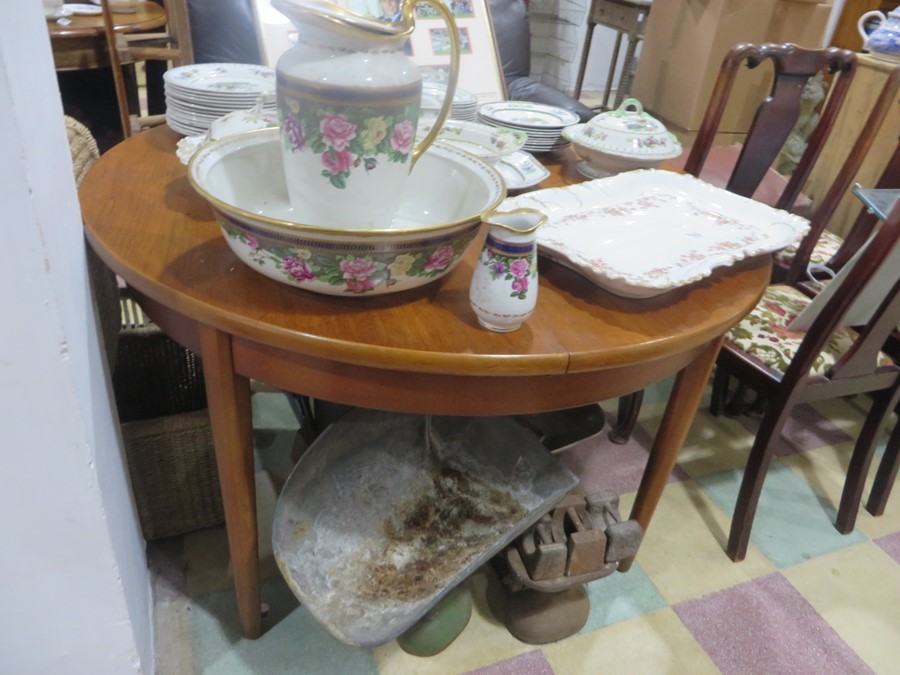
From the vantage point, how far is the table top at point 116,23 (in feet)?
6.28

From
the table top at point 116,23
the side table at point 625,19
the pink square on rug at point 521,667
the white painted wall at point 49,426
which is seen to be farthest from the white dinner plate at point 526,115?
the side table at point 625,19

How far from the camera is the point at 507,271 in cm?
68

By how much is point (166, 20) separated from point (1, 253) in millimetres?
2057

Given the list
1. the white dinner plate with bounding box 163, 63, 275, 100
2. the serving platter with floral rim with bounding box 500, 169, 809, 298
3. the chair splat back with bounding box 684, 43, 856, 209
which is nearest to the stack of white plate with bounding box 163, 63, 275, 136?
the white dinner plate with bounding box 163, 63, 275, 100

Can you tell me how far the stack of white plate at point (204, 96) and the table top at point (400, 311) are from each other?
0.89ft

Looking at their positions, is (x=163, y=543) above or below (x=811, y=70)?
below

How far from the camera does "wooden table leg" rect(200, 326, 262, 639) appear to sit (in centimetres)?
76

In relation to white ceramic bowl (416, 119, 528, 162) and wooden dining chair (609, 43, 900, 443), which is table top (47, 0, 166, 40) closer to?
white ceramic bowl (416, 119, 528, 162)

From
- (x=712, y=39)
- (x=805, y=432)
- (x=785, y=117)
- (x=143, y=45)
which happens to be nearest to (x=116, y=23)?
(x=143, y=45)

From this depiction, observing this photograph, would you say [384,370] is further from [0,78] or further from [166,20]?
[166,20]

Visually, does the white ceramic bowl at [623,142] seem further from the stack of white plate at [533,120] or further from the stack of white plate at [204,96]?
the stack of white plate at [204,96]

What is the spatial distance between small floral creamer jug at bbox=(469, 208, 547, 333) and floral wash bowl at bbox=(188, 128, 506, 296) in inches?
1.3

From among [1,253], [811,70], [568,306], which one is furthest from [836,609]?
[1,253]

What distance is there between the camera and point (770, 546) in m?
1.41
